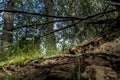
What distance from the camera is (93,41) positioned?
176 cm

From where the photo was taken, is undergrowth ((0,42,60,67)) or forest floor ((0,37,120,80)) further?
undergrowth ((0,42,60,67))

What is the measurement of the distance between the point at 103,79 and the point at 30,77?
0.37 metres

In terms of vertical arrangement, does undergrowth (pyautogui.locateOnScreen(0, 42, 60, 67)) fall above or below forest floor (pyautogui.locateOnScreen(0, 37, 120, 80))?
above

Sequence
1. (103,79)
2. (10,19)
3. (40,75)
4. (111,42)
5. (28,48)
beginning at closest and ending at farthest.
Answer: (103,79), (40,75), (111,42), (28,48), (10,19)

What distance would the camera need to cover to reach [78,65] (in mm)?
1298

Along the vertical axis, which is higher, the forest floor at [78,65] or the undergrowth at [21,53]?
the undergrowth at [21,53]

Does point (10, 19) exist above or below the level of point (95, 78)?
above

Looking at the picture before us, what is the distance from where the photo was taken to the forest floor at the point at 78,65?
Answer: 128cm

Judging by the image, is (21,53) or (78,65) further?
(21,53)

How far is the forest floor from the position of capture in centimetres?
128

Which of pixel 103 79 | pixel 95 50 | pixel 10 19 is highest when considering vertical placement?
pixel 10 19

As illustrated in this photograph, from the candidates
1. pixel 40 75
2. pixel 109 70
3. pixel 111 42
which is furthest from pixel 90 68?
pixel 111 42

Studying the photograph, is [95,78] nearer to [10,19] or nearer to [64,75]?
[64,75]

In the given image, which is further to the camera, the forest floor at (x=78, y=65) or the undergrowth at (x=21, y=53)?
the undergrowth at (x=21, y=53)
